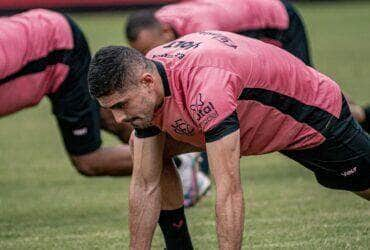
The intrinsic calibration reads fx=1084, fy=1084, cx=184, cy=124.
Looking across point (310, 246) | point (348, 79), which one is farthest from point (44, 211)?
point (348, 79)

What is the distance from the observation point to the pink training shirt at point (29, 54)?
25.2 feet

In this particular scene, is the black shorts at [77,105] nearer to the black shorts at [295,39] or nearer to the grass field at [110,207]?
the grass field at [110,207]

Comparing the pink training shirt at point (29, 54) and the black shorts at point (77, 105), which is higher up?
the pink training shirt at point (29, 54)

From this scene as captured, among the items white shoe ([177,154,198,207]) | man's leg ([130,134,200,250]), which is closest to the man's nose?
man's leg ([130,134,200,250])

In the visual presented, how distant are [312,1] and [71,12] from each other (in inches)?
232

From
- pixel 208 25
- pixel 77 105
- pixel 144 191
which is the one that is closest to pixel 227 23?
pixel 208 25

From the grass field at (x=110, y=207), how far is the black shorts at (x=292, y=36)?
1.08m

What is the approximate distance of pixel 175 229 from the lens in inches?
255

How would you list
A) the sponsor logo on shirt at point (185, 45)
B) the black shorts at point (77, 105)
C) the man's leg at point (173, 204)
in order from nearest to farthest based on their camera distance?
the sponsor logo on shirt at point (185, 45) < the man's leg at point (173, 204) < the black shorts at point (77, 105)

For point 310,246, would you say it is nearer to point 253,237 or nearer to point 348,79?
point 253,237

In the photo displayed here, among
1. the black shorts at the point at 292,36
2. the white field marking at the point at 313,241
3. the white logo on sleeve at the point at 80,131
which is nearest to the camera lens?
the white field marking at the point at 313,241

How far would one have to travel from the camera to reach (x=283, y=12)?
9.34 m

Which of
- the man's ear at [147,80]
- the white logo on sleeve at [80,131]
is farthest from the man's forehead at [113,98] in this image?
the white logo on sleeve at [80,131]

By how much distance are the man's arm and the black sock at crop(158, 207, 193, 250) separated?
0.26 m
